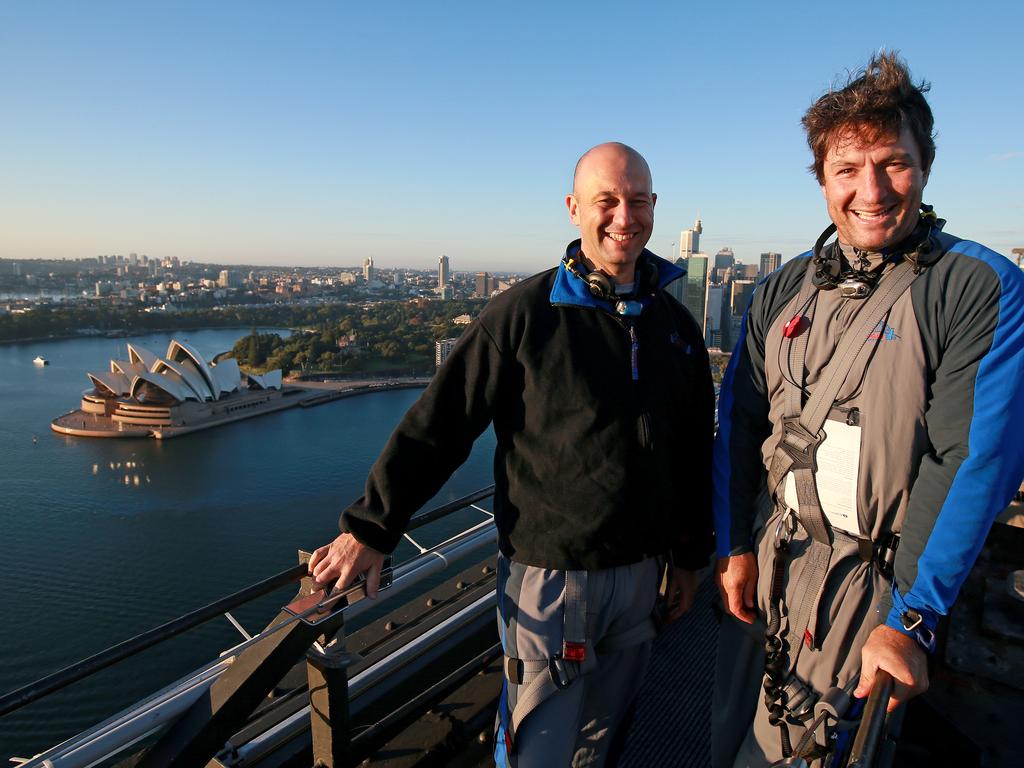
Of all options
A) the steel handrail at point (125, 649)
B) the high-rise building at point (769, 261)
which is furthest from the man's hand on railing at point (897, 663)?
the high-rise building at point (769, 261)

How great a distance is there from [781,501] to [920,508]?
0.50ft

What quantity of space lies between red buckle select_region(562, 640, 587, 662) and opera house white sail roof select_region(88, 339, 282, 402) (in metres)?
18.7

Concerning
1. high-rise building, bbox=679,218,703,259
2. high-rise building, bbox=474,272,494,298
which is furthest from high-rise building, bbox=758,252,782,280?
high-rise building, bbox=474,272,494,298

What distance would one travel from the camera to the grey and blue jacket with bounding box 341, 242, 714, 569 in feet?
2.41

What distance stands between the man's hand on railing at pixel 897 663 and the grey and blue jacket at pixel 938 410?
17 millimetres

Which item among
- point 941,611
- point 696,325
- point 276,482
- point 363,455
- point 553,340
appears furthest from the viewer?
point 363,455

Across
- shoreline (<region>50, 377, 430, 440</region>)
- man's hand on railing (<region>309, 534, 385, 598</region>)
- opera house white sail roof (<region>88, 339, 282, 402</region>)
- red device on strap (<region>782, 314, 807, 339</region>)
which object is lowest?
shoreline (<region>50, 377, 430, 440</region>)

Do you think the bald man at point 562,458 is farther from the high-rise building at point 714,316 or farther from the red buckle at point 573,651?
the high-rise building at point 714,316

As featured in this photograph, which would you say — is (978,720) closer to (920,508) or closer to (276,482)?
(920,508)

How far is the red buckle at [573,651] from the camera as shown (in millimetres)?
740

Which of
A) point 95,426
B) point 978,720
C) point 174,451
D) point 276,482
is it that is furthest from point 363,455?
point 978,720

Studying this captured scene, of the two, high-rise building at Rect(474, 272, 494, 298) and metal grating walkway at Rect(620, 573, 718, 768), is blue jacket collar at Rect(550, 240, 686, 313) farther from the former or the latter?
high-rise building at Rect(474, 272, 494, 298)

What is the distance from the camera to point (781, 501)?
74cm

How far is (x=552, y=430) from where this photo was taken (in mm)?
744
